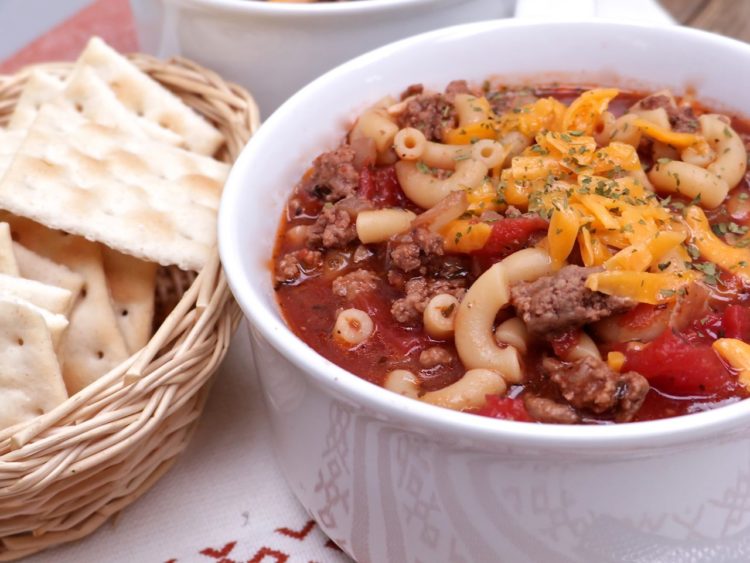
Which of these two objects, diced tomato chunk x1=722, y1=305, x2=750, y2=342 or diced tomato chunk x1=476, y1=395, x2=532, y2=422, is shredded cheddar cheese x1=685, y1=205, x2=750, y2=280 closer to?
diced tomato chunk x1=722, y1=305, x2=750, y2=342

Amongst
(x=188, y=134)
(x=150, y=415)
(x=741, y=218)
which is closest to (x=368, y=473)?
(x=150, y=415)

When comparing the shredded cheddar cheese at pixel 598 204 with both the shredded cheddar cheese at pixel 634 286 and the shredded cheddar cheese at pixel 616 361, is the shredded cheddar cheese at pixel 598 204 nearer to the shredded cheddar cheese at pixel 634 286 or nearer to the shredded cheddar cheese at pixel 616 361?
the shredded cheddar cheese at pixel 634 286

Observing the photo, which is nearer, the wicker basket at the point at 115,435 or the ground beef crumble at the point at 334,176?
the wicker basket at the point at 115,435

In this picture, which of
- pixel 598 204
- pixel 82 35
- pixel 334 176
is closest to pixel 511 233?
pixel 598 204

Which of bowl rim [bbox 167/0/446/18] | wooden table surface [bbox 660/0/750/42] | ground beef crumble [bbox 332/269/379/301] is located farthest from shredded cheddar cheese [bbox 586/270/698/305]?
wooden table surface [bbox 660/0/750/42]

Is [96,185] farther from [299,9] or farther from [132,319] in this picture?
[299,9]

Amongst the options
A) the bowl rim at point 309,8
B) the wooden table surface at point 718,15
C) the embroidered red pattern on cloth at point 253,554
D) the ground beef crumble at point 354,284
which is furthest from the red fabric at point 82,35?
the wooden table surface at point 718,15
